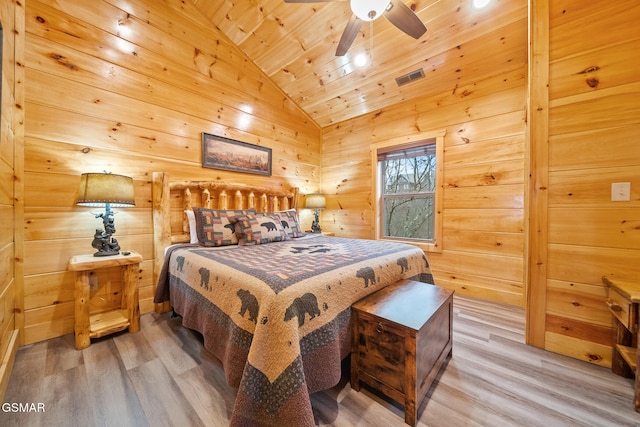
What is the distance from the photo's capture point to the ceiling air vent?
268 cm

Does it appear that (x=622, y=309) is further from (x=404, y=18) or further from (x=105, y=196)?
(x=105, y=196)

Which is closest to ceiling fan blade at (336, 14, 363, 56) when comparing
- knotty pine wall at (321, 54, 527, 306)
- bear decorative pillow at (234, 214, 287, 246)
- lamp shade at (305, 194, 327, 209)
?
knotty pine wall at (321, 54, 527, 306)

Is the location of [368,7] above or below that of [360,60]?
below

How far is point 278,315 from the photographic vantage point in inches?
36.9

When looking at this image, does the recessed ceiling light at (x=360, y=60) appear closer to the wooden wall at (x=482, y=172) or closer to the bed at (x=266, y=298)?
the wooden wall at (x=482, y=172)

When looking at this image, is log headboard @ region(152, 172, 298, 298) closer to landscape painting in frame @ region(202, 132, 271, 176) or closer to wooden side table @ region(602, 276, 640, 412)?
A: landscape painting in frame @ region(202, 132, 271, 176)

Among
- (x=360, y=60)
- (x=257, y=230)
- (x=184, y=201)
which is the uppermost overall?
(x=360, y=60)

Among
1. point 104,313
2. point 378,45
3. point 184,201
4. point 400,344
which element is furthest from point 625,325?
point 104,313

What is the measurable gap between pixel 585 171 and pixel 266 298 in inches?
84.6

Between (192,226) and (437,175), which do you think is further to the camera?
(437,175)

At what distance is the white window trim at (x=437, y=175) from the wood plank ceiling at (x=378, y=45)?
20.2 inches

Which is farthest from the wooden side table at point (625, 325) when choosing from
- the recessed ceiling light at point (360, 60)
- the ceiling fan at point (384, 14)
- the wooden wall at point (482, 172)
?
the recessed ceiling light at point (360, 60)

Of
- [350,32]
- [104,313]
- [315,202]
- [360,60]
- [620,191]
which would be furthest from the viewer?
[315,202]

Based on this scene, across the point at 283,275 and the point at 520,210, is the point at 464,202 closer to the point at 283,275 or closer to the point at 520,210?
the point at 520,210
